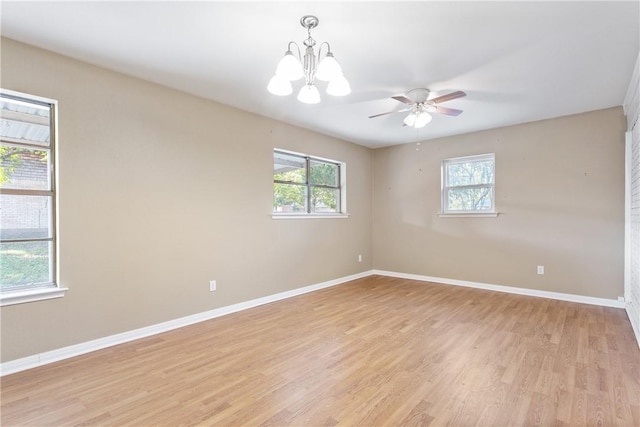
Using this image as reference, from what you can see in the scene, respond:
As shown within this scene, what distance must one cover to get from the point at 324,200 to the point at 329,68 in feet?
11.4

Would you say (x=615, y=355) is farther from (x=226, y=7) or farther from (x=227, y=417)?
(x=226, y=7)

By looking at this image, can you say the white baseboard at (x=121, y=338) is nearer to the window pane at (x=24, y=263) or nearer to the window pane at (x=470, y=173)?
the window pane at (x=24, y=263)

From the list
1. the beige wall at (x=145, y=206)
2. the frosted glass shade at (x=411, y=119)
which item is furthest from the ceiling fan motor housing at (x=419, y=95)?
the beige wall at (x=145, y=206)

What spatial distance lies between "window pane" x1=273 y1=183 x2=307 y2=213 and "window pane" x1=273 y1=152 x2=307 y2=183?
11cm

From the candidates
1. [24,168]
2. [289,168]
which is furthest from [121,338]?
[289,168]

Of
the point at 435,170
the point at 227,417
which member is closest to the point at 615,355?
the point at 227,417

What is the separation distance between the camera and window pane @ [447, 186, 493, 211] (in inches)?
198

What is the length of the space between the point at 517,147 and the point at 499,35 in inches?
110

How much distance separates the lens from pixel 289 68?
79.0 inches

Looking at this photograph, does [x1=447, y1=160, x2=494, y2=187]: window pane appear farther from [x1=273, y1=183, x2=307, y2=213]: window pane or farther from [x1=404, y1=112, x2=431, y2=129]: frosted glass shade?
[x1=273, y1=183, x2=307, y2=213]: window pane

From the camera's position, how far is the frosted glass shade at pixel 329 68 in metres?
2.01

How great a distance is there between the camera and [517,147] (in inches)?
184

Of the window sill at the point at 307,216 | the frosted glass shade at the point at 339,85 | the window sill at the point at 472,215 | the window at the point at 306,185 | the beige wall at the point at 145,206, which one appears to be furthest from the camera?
the window sill at the point at 472,215

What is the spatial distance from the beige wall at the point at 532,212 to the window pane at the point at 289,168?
6.35ft
